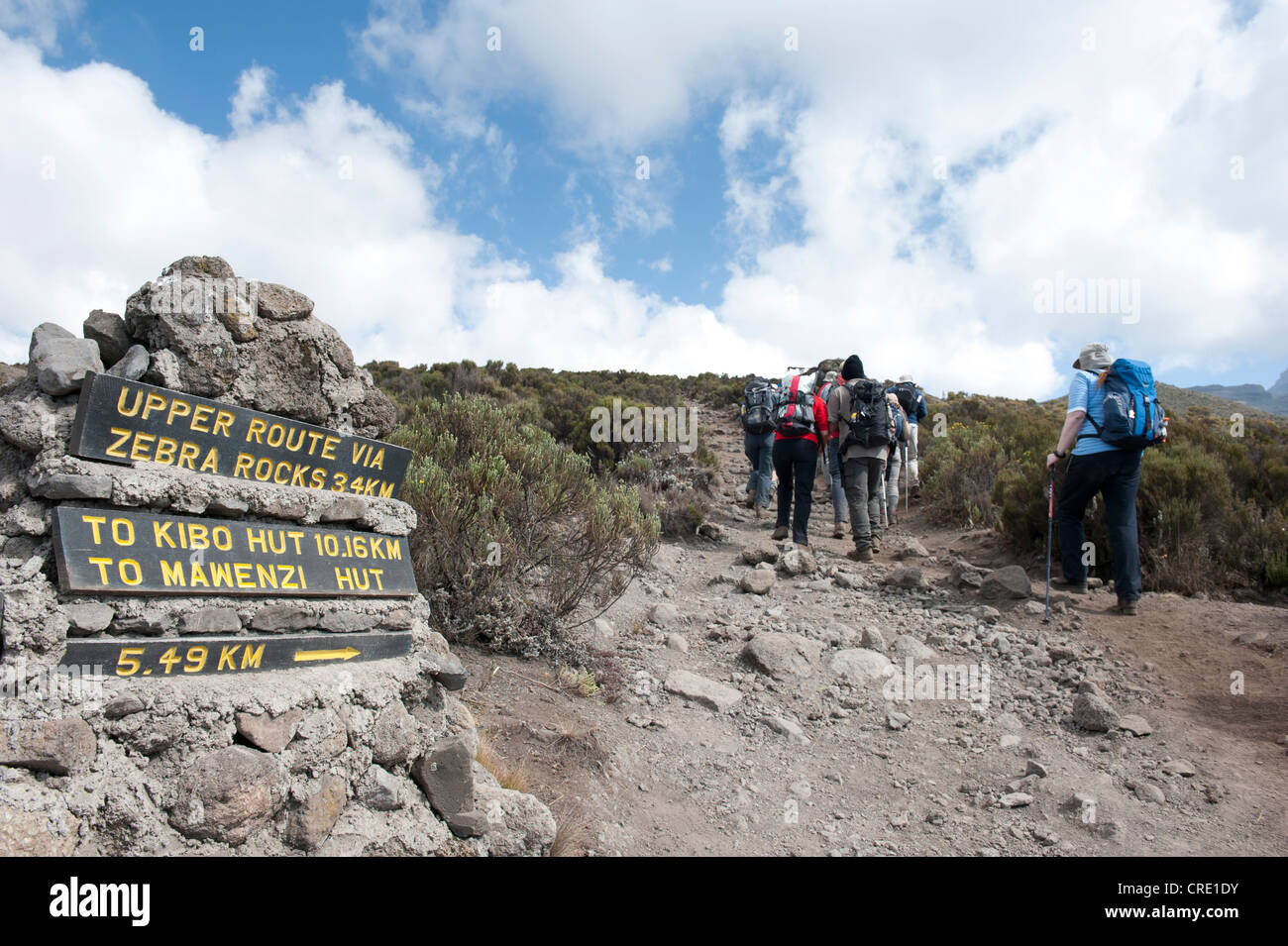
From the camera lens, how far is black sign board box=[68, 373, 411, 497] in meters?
2.64

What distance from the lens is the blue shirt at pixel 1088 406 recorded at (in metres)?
5.90

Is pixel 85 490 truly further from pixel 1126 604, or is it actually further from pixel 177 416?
pixel 1126 604

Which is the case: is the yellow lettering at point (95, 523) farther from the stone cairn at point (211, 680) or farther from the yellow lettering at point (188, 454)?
the yellow lettering at point (188, 454)

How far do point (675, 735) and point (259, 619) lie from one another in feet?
8.05

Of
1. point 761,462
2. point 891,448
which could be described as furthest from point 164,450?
point 891,448

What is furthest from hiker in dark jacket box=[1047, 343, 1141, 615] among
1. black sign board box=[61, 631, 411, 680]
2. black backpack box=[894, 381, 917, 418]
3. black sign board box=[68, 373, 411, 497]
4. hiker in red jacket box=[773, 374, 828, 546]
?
black sign board box=[61, 631, 411, 680]

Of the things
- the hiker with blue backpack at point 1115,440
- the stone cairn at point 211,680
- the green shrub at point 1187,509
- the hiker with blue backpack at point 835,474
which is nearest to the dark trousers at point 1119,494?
the hiker with blue backpack at point 1115,440

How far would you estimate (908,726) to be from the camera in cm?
475

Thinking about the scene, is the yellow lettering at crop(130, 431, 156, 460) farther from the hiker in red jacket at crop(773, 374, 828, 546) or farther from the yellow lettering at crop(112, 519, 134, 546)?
the hiker in red jacket at crop(773, 374, 828, 546)

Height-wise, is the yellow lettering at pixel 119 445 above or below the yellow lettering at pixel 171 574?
above

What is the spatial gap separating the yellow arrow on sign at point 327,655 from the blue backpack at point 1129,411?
562cm

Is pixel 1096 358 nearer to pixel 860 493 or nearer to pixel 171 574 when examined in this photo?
pixel 860 493

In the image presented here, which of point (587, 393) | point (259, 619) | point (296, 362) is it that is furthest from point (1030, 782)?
point (587, 393)

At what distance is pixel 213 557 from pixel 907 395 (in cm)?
945
